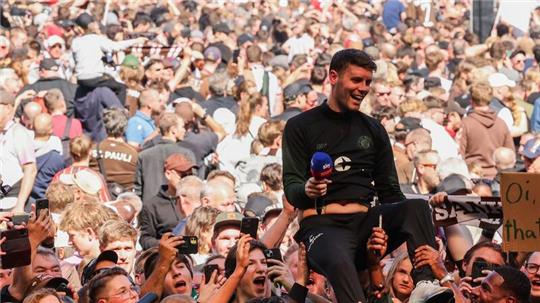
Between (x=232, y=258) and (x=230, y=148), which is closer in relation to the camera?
(x=232, y=258)

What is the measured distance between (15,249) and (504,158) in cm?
803

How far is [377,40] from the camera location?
28297 mm

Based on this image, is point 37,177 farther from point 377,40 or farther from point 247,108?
point 377,40

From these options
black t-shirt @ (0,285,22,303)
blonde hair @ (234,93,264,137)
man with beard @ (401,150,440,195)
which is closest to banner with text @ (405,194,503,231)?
black t-shirt @ (0,285,22,303)

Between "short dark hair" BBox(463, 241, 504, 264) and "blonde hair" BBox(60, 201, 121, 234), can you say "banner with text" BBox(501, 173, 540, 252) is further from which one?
"blonde hair" BBox(60, 201, 121, 234)

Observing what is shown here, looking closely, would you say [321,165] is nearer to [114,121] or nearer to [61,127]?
[114,121]

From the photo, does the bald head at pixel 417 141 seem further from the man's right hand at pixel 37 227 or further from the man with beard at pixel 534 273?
the man's right hand at pixel 37 227

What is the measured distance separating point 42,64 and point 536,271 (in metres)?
11.1

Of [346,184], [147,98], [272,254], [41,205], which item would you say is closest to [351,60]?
[346,184]

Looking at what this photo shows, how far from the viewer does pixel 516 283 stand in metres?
9.38

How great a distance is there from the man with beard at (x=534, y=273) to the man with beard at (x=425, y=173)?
418 centimetres

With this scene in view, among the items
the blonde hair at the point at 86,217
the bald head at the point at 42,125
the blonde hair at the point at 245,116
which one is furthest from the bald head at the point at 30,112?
the blonde hair at the point at 86,217

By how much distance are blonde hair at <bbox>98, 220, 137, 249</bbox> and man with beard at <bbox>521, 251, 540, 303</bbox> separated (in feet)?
9.03

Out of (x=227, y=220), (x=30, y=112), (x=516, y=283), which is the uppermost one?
(x=516, y=283)
